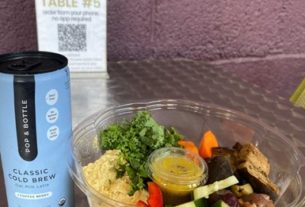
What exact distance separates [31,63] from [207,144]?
355 millimetres

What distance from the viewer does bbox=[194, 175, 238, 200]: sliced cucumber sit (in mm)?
578

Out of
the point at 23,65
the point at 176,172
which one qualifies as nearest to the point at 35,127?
the point at 23,65

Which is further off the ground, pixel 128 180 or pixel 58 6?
pixel 58 6

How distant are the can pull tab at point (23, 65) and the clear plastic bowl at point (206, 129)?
0.45ft

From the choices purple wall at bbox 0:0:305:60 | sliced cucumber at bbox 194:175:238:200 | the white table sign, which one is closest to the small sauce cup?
sliced cucumber at bbox 194:175:238:200

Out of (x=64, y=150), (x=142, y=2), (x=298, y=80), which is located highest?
(x=142, y=2)

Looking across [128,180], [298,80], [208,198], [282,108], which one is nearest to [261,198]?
[208,198]

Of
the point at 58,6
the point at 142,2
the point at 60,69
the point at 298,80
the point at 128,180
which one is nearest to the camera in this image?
the point at 60,69

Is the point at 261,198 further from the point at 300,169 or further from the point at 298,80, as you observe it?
the point at 298,80

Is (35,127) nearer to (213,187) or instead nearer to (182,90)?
(213,187)

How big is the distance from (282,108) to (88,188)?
57 cm

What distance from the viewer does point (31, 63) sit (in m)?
0.55

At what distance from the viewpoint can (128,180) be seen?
63 centimetres

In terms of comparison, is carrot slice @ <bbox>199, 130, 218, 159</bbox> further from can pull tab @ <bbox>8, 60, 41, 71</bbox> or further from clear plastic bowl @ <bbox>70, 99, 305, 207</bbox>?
can pull tab @ <bbox>8, 60, 41, 71</bbox>
